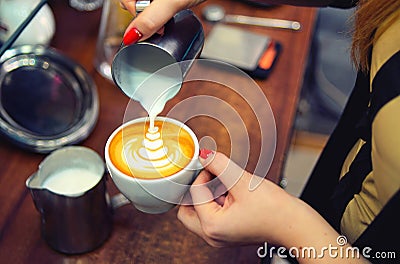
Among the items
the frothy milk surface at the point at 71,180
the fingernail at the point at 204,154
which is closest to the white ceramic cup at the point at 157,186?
the fingernail at the point at 204,154

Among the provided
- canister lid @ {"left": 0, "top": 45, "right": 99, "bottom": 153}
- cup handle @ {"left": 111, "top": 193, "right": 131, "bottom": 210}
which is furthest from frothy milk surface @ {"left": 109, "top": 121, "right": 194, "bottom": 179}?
canister lid @ {"left": 0, "top": 45, "right": 99, "bottom": 153}

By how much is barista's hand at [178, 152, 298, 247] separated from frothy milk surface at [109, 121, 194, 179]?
59mm

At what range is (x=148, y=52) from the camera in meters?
0.78

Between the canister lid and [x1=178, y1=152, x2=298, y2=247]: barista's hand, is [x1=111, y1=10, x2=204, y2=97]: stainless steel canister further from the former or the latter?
the canister lid

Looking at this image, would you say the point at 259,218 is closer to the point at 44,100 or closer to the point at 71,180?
the point at 71,180

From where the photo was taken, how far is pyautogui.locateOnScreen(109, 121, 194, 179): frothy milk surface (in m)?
0.78

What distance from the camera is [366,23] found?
77cm

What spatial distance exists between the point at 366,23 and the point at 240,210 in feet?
1.16

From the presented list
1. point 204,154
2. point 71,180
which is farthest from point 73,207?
point 204,154

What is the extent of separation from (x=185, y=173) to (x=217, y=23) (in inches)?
29.0

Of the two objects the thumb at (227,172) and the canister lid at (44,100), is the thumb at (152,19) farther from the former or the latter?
the canister lid at (44,100)

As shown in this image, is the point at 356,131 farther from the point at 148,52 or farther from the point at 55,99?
the point at 55,99

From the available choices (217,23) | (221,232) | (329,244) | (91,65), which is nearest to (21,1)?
(91,65)

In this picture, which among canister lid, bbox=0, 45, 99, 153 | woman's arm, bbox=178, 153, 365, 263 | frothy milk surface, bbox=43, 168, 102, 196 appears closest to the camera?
woman's arm, bbox=178, 153, 365, 263
